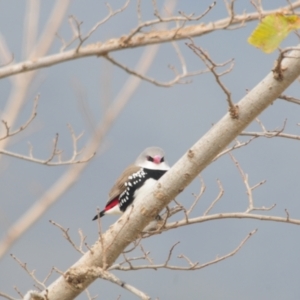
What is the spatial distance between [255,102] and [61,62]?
1712 mm

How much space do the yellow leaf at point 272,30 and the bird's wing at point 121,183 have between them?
239cm

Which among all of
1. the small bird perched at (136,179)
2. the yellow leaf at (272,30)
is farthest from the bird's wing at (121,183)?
the yellow leaf at (272,30)

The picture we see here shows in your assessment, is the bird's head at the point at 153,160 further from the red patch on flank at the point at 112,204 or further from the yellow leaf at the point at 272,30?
the yellow leaf at the point at 272,30

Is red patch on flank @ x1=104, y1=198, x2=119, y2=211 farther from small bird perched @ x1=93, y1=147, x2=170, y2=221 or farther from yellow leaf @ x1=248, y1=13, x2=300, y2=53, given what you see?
yellow leaf @ x1=248, y1=13, x2=300, y2=53

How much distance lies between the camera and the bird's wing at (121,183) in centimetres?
434

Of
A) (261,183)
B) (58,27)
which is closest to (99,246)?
(261,183)

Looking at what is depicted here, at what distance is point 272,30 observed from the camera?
2080 millimetres

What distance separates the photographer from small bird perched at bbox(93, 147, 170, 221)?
14.0 ft

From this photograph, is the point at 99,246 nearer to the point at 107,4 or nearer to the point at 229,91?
the point at 229,91

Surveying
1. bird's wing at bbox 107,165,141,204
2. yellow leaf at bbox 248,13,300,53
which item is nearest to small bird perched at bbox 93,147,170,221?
bird's wing at bbox 107,165,141,204

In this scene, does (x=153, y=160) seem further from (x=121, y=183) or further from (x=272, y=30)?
(x=272, y=30)

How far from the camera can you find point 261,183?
3787 millimetres

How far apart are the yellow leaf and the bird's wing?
239cm

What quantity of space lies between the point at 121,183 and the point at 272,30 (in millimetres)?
2461
